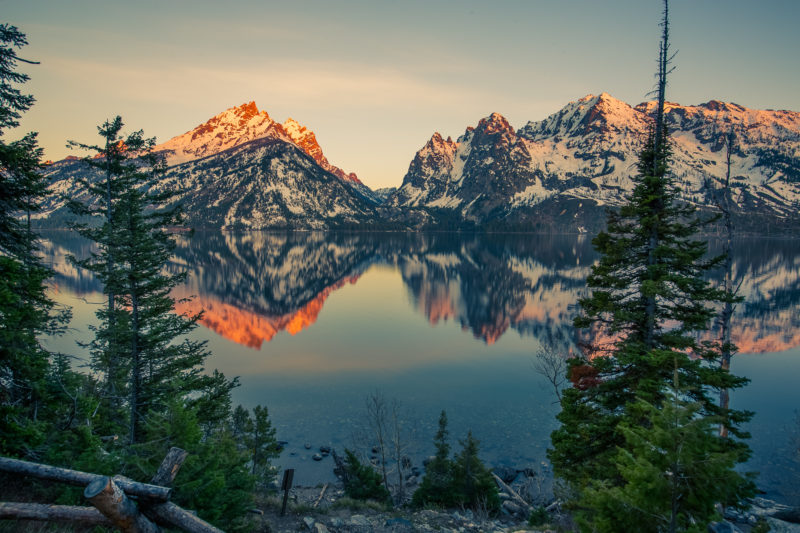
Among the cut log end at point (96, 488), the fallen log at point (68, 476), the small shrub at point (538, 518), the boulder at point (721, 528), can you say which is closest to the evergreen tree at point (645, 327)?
the boulder at point (721, 528)

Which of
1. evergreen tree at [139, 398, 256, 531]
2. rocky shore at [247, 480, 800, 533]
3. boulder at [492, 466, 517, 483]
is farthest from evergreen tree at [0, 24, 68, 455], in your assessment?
boulder at [492, 466, 517, 483]

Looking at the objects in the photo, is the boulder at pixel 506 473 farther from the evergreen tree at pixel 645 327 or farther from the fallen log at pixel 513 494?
the evergreen tree at pixel 645 327

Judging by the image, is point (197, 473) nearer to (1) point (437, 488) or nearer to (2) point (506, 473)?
(1) point (437, 488)

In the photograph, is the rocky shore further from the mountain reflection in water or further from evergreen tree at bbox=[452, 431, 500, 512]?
the mountain reflection in water

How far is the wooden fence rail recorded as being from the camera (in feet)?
20.7

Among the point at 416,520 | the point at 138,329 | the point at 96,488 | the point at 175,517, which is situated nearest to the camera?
the point at 96,488

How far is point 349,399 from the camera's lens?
40250 millimetres

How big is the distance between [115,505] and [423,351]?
5151 cm

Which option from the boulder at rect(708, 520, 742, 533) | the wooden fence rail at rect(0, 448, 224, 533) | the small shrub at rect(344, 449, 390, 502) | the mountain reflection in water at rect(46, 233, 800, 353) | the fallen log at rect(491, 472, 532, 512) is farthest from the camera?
the mountain reflection in water at rect(46, 233, 800, 353)

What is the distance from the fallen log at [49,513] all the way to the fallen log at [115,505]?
28 cm

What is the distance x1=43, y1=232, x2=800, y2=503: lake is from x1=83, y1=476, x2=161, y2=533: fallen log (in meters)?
17.6

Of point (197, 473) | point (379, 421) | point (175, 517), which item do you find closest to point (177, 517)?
point (175, 517)

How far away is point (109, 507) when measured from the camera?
21.0 feet

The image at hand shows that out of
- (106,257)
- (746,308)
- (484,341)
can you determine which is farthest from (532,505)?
(746,308)
